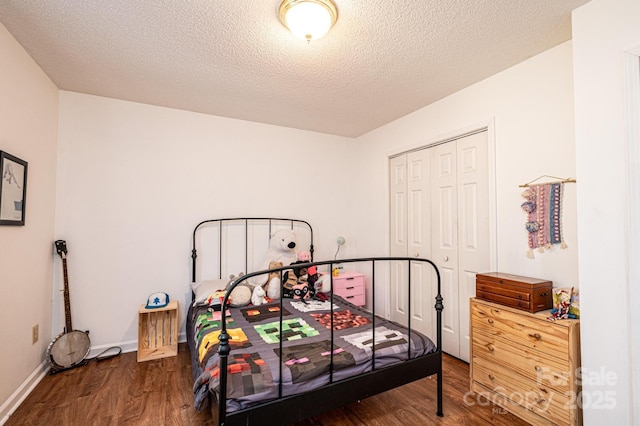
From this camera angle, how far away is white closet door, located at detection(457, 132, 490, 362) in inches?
97.7

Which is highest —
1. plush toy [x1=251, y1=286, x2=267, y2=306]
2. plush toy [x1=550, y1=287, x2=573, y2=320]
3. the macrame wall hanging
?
the macrame wall hanging

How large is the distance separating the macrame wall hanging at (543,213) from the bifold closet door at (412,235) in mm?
1005

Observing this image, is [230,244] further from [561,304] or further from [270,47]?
[561,304]

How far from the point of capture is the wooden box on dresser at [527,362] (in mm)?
1598

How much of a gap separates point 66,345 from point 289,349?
6.92ft

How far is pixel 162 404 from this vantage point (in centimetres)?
200

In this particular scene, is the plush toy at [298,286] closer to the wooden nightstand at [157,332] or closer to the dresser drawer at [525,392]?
the wooden nightstand at [157,332]

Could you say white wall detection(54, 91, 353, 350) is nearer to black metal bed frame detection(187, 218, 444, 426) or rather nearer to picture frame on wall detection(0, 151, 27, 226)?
picture frame on wall detection(0, 151, 27, 226)

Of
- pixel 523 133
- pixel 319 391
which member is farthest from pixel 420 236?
pixel 319 391

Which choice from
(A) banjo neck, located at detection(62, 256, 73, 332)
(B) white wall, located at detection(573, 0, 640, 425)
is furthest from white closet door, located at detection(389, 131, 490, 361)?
(A) banjo neck, located at detection(62, 256, 73, 332)

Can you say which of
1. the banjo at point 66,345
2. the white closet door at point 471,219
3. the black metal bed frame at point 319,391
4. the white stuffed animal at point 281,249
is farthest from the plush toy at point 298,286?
the banjo at point 66,345

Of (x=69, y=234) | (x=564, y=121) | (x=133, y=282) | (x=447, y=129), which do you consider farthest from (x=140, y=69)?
(x=564, y=121)

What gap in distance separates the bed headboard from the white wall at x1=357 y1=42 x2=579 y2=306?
2.14 metres

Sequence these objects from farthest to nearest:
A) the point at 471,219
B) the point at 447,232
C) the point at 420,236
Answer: the point at 420,236, the point at 447,232, the point at 471,219
